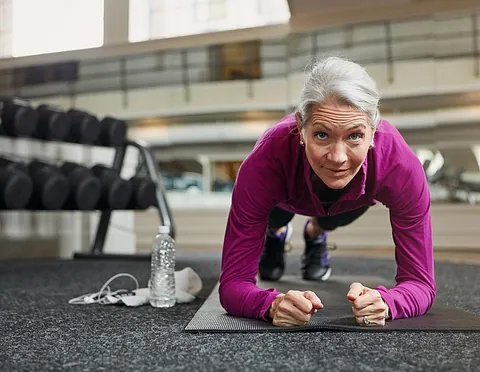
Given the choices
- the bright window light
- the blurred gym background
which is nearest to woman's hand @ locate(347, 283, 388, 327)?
the blurred gym background

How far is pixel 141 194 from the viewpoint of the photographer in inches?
118

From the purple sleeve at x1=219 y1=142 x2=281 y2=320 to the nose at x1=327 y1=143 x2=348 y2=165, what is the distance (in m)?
A: 0.18

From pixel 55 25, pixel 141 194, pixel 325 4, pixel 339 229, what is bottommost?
pixel 339 229

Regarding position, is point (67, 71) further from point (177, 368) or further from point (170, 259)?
point (177, 368)

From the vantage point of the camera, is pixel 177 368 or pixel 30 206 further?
pixel 30 206


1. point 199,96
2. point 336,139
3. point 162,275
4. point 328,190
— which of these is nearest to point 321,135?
point 336,139

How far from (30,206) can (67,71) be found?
2.50 metres

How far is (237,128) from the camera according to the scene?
169 inches

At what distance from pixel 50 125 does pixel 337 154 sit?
209 cm

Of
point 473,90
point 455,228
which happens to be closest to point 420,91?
point 473,90

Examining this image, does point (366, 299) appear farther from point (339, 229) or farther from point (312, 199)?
point (339, 229)

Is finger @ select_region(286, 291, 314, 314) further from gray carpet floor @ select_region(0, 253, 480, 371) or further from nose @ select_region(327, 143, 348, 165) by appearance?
nose @ select_region(327, 143, 348, 165)

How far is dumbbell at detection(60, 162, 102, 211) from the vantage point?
2.75 metres

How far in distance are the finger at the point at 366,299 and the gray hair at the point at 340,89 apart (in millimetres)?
339
